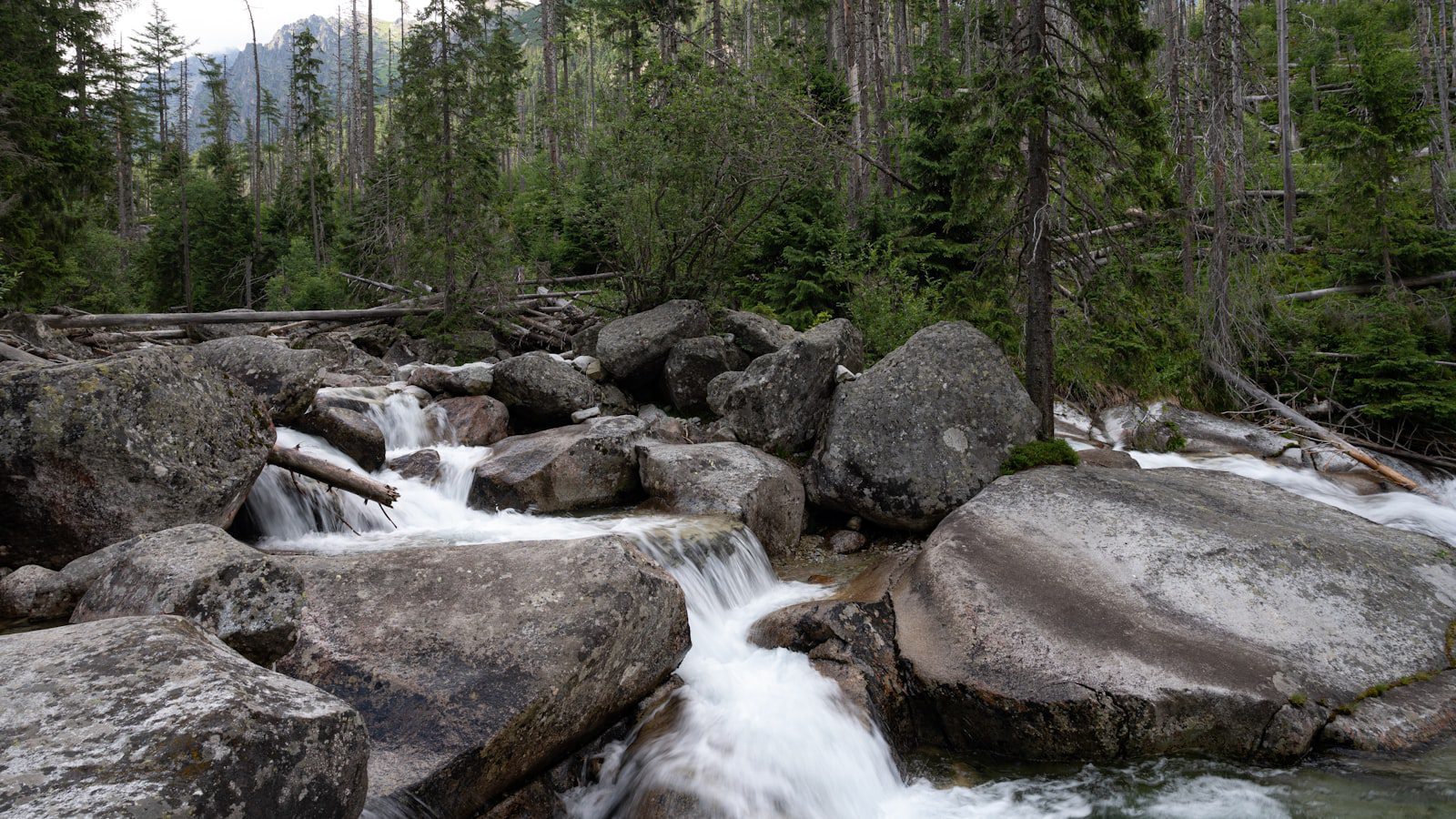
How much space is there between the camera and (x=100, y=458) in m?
5.77

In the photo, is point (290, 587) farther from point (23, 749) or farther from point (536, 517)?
point (536, 517)

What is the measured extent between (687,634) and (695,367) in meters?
7.52

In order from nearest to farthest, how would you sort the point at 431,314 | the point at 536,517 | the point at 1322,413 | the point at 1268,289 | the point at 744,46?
the point at 536,517
the point at 1322,413
the point at 1268,289
the point at 431,314
the point at 744,46

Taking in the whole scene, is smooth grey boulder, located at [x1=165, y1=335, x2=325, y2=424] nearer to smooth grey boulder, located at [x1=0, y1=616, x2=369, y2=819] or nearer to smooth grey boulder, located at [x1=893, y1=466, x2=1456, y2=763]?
smooth grey boulder, located at [x1=0, y1=616, x2=369, y2=819]

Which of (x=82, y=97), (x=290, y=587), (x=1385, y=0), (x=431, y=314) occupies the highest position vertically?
(x=1385, y=0)

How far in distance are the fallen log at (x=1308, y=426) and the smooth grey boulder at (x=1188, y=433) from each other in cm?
40

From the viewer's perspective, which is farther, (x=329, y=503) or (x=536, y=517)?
(x=536, y=517)

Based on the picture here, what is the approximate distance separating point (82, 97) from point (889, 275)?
73.4 feet

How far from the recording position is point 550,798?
15.2ft

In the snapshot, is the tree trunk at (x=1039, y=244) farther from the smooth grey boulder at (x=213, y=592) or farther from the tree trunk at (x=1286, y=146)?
the tree trunk at (x=1286, y=146)

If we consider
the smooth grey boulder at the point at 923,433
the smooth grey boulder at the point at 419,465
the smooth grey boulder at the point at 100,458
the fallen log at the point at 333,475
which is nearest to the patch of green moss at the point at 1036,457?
the smooth grey boulder at the point at 923,433

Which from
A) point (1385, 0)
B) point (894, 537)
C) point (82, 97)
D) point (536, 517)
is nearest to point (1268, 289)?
point (894, 537)

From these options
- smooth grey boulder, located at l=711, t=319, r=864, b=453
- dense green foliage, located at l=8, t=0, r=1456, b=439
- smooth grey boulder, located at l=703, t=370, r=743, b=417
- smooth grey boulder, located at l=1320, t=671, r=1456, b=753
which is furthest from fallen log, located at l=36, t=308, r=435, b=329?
smooth grey boulder, located at l=1320, t=671, r=1456, b=753

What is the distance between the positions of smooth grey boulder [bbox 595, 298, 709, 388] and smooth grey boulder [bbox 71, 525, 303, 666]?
30.1 feet
